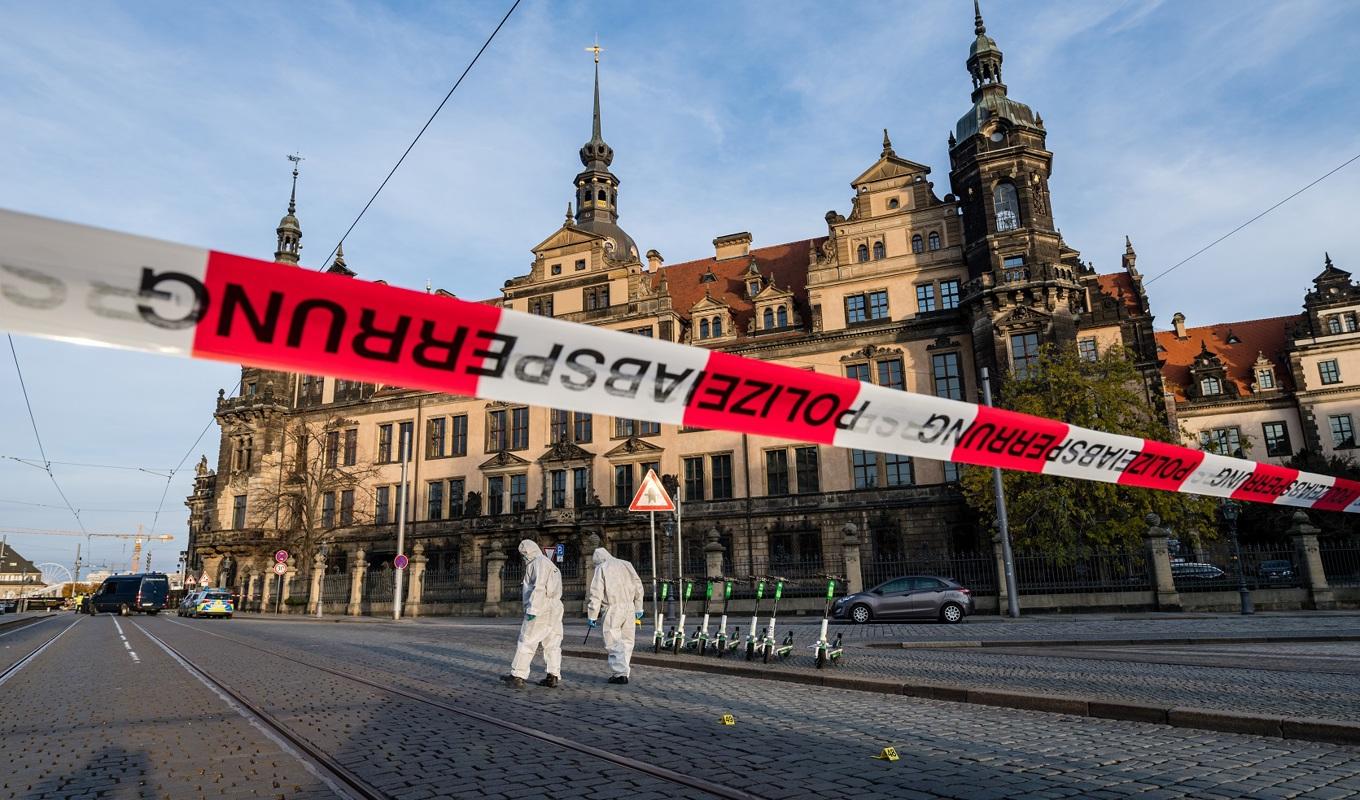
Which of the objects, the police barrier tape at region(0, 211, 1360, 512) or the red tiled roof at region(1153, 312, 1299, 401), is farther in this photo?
the red tiled roof at region(1153, 312, 1299, 401)

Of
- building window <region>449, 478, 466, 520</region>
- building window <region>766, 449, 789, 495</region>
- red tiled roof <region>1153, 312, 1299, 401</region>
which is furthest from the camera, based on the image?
red tiled roof <region>1153, 312, 1299, 401</region>

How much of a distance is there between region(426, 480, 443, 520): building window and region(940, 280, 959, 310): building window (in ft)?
95.0

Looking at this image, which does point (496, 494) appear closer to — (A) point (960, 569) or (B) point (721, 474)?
(B) point (721, 474)

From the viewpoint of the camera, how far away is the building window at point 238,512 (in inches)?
2042

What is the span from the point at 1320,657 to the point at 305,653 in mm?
16074

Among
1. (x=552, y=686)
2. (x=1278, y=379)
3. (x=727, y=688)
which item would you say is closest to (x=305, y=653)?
(x=552, y=686)

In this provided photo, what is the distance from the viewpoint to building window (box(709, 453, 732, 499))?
124 ft

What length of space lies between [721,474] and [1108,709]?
3122cm

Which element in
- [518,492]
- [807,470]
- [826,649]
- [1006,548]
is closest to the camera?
[826,649]

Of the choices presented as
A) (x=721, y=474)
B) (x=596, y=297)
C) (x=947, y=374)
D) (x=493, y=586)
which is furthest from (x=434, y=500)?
(x=947, y=374)

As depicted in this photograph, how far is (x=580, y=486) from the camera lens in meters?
41.0

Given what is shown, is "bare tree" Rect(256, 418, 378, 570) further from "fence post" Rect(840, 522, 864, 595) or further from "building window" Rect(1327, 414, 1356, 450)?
"building window" Rect(1327, 414, 1356, 450)

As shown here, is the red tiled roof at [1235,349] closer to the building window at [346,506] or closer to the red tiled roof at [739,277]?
the red tiled roof at [739,277]

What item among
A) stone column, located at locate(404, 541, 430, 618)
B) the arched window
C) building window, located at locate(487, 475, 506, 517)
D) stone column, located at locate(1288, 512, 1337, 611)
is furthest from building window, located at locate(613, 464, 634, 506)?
stone column, located at locate(1288, 512, 1337, 611)
